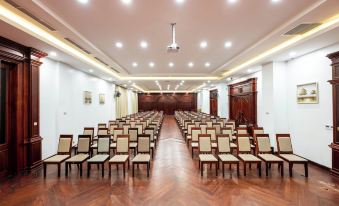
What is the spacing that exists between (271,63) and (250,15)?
4.09m

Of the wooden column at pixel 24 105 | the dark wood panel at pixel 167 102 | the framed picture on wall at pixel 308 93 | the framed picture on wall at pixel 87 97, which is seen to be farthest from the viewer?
the dark wood panel at pixel 167 102

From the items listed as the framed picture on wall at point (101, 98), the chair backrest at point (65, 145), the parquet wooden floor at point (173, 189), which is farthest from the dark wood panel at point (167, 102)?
the parquet wooden floor at point (173, 189)

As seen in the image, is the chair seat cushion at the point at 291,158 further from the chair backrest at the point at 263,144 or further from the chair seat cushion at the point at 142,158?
the chair seat cushion at the point at 142,158

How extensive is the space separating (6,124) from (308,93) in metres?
8.42

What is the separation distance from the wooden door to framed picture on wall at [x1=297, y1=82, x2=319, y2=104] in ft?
27.2

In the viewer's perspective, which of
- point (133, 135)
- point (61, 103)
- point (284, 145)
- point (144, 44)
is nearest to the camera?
point (284, 145)

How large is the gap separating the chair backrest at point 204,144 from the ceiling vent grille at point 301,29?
10.9 ft

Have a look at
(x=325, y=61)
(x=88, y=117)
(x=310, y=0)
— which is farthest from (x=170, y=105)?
(x=310, y=0)

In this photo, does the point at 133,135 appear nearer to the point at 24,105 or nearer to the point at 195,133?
the point at 195,133

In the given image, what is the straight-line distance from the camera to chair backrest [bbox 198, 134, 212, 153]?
5824 millimetres

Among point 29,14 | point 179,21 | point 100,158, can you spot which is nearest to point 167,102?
point 100,158

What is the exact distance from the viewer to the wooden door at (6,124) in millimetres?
5156

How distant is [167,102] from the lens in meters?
30.3

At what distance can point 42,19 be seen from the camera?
14.1 ft
